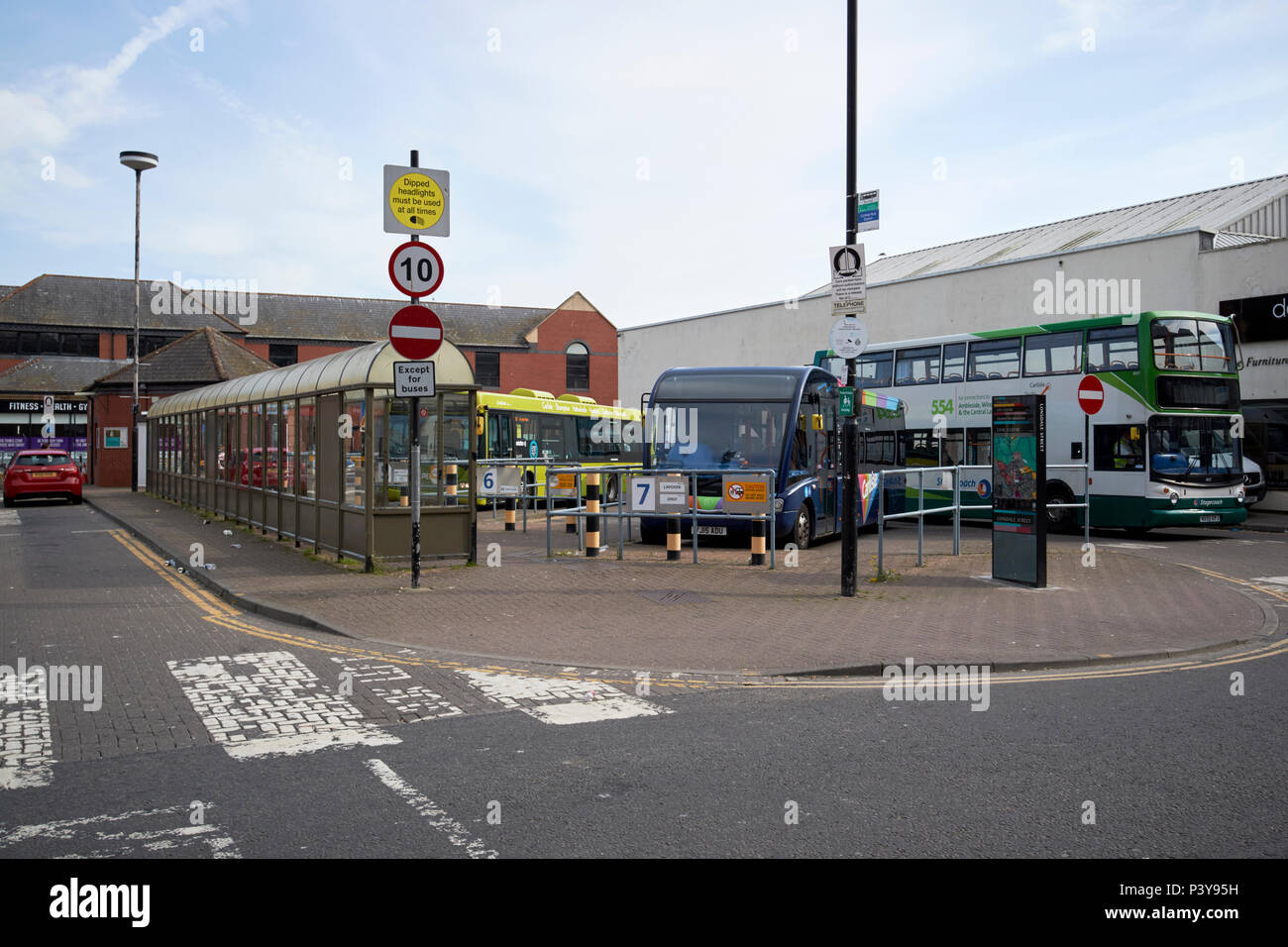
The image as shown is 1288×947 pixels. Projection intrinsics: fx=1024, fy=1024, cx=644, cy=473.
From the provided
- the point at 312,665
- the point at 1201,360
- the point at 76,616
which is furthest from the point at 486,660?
the point at 1201,360

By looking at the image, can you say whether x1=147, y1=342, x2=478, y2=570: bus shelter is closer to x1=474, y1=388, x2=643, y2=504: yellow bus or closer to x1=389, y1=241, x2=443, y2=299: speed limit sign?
x1=389, y1=241, x2=443, y2=299: speed limit sign

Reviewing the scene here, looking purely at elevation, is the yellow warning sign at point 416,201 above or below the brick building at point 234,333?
below

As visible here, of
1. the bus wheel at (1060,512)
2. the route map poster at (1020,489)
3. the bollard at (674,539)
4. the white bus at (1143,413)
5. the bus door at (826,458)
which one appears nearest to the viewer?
the route map poster at (1020,489)

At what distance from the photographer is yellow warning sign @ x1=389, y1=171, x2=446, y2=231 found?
11.6 metres

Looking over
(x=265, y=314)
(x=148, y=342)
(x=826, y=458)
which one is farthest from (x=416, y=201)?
(x=265, y=314)

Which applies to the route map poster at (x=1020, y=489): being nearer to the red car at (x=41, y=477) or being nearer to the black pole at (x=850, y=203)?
the black pole at (x=850, y=203)

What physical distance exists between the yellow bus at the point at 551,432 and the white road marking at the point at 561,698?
16.0 meters

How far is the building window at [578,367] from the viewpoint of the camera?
6506 centimetres

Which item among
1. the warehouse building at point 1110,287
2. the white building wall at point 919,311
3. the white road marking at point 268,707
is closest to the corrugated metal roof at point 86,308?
the white building wall at point 919,311

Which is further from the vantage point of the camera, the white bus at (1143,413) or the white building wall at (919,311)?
the white building wall at (919,311)

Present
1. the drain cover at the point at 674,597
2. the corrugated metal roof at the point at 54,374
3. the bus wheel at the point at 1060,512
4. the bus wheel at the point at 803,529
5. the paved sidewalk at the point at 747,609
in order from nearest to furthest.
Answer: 1. the paved sidewalk at the point at 747,609
2. the drain cover at the point at 674,597
3. the bus wheel at the point at 803,529
4. the bus wheel at the point at 1060,512
5. the corrugated metal roof at the point at 54,374

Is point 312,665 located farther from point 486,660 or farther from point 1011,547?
point 1011,547

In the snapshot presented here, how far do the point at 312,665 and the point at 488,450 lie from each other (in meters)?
18.4

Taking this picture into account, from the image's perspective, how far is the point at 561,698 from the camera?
6887 millimetres
